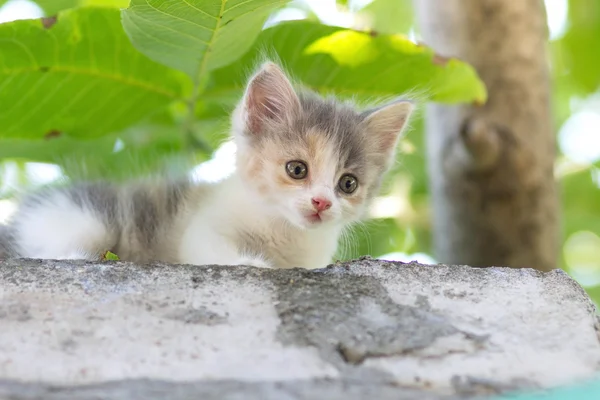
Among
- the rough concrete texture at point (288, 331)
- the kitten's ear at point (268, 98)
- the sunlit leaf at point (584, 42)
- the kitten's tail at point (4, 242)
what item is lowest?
the rough concrete texture at point (288, 331)

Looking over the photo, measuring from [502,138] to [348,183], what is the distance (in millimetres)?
797

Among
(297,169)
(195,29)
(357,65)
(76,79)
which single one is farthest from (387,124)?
(76,79)

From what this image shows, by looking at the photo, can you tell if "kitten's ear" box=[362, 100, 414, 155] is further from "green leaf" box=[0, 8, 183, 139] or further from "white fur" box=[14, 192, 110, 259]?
"white fur" box=[14, 192, 110, 259]

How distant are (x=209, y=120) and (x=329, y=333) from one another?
1.49 metres

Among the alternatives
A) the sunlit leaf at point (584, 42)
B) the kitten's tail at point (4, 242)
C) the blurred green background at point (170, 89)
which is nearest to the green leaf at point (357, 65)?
the blurred green background at point (170, 89)

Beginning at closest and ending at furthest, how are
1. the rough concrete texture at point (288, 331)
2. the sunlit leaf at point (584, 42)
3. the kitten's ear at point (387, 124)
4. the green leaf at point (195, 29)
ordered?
the rough concrete texture at point (288, 331) → the green leaf at point (195, 29) → the kitten's ear at point (387, 124) → the sunlit leaf at point (584, 42)

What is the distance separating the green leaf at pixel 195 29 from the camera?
175cm

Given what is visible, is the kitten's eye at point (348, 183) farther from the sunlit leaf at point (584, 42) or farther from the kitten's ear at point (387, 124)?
the sunlit leaf at point (584, 42)

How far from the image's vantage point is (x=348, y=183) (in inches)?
94.1

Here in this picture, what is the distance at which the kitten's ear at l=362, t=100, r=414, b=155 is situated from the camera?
2438 mm

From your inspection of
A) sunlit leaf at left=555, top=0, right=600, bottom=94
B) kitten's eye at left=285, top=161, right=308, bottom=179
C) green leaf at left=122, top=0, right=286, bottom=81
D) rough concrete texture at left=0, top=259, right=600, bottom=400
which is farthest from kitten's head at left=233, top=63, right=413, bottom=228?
sunlit leaf at left=555, top=0, right=600, bottom=94

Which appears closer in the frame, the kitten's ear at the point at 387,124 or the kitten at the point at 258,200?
Result: the kitten at the point at 258,200

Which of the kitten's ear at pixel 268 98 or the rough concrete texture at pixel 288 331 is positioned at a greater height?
the kitten's ear at pixel 268 98

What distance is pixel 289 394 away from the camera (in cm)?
116
